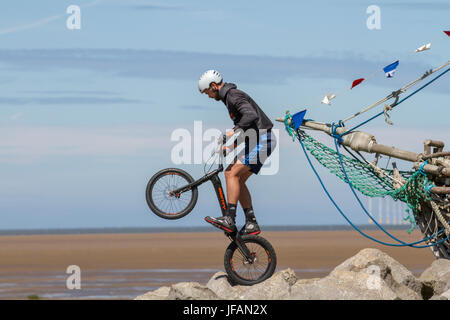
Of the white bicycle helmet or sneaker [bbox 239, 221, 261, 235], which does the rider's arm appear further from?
sneaker [bbox 239, 221, 261, 235]

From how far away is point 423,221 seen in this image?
17.4 metres

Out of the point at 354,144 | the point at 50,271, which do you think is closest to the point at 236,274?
the point at 354,144

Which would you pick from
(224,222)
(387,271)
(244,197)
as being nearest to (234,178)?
(244,197)

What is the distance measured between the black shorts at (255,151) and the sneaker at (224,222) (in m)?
0.96

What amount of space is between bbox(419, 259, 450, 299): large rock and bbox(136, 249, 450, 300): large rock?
49 centimetres

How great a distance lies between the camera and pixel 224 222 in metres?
14.5

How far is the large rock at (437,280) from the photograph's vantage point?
1586 centimetres

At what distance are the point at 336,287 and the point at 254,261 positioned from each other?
1.73 metres

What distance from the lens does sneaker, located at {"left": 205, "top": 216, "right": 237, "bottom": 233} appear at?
14477mm

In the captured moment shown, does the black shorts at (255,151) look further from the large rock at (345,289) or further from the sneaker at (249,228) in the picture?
the large rock at (345,289)

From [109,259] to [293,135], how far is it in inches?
866

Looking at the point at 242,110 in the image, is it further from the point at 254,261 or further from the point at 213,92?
the point at 254,261

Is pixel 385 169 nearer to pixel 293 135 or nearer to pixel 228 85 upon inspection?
pixel 293 135

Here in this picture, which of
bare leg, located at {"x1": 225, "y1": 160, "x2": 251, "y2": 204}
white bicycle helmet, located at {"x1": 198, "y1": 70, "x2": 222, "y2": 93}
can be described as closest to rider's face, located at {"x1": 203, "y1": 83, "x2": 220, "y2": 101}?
white bicycle helmet, located at {"x1": 198, "y1": 70, "x2": 222, "y2": 93}
